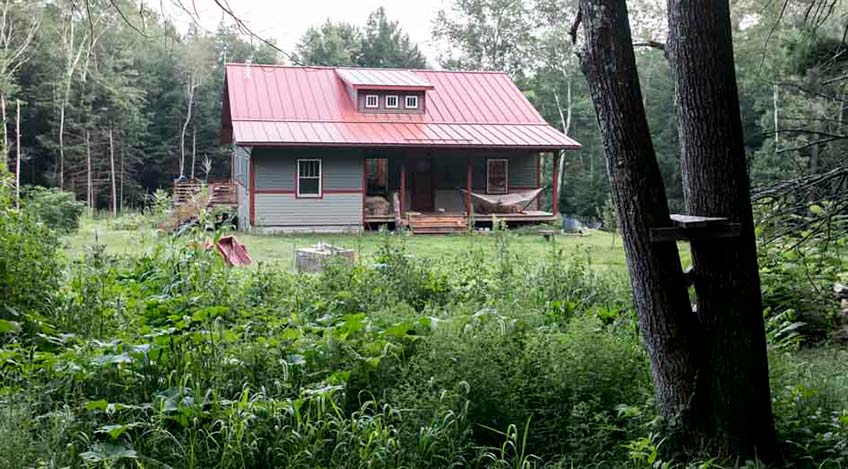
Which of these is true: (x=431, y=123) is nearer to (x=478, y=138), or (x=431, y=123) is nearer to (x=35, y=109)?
(x=478, y=138)

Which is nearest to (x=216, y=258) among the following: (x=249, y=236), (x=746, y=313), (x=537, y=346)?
(x=537, y=346)

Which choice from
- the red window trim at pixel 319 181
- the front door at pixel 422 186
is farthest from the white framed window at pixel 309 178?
the front door at pixel 422 186

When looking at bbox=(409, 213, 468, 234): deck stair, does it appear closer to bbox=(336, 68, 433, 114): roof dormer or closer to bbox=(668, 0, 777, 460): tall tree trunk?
bbox=(336, 68, 433, 114): roof dormer

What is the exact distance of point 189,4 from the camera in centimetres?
420

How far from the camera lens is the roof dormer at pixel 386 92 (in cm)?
2273

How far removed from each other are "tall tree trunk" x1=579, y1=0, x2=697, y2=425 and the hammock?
60.9 feet

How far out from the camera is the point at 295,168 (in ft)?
69.9

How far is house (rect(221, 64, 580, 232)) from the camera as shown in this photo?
21047 mm

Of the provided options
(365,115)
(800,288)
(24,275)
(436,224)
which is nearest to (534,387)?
(24,275)

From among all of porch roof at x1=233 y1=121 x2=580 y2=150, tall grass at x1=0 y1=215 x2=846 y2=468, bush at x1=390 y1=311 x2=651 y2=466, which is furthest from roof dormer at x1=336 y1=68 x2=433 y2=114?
bush at x1=390 y1=311 x2=651 y2=466

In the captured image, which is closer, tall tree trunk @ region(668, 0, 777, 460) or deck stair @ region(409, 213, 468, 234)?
tall tree trunk @ region(668, 0, 777, 460)

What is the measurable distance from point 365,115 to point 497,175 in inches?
167

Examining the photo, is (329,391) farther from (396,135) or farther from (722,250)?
(396,135)

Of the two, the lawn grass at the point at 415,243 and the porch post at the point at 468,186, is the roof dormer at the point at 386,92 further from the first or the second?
the lawn grass at the point at 415,243
